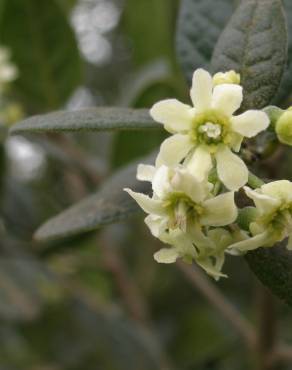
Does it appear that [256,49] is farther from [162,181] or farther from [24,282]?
[24,282]

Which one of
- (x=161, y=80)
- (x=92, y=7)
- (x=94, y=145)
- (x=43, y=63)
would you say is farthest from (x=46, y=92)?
Answer: (x=92, y=7)

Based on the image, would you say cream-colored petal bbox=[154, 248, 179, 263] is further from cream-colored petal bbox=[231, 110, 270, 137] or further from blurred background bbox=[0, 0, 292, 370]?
blurred background bbox=[0, 0, 292, 370]

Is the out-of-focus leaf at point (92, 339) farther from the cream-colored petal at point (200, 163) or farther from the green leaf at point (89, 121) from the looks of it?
the cream-colored petal at point (200, 163)

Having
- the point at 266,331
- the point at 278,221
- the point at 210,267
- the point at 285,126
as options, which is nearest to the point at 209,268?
the point at 210,267

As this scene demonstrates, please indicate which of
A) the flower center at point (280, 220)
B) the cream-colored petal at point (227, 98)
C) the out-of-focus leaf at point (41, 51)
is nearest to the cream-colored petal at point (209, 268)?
the flower center at point (280, 220)

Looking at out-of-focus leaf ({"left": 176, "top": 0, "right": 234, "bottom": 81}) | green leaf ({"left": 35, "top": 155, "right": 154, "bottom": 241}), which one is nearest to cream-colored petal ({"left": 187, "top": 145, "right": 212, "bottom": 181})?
green leaf ({"left": 35, "top": 155, "right": 154, "bottom": 241})

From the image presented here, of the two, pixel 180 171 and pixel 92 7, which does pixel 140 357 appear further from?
pixel 92 7
